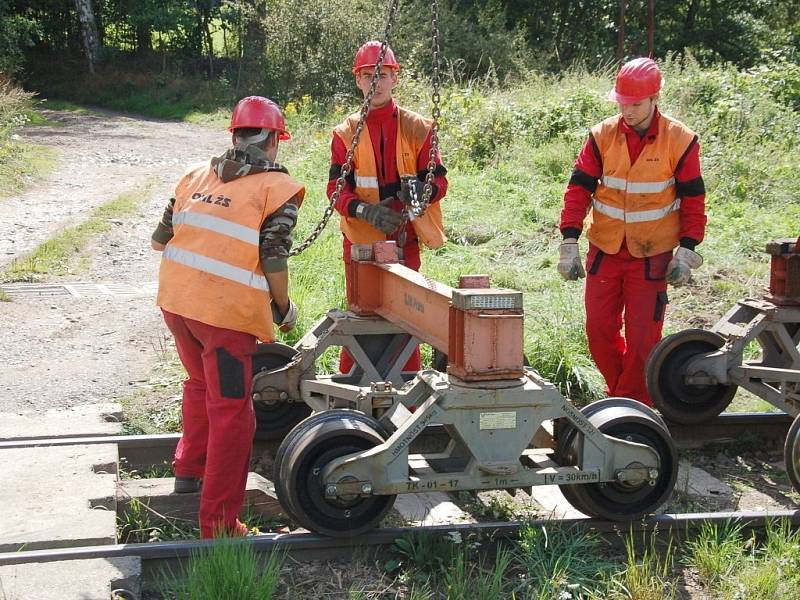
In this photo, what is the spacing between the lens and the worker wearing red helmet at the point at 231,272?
4.33 metres

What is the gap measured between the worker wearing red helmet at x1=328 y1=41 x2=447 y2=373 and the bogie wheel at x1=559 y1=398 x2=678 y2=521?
6.02ft

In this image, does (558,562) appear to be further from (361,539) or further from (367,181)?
(367,181)

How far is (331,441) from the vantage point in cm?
445

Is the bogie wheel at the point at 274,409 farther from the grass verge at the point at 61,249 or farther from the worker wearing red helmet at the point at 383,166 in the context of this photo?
the grass verge at the point at 61,249

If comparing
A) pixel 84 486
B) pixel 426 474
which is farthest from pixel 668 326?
pixel 84 486

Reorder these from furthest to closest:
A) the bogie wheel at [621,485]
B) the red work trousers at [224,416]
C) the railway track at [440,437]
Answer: the railway track at [440,437] < the bogie wheel at [621,485] < the red work trousers at [224,416]

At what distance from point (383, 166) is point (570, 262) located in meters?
1.28

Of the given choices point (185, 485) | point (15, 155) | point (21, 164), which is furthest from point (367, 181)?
point (15, 155)

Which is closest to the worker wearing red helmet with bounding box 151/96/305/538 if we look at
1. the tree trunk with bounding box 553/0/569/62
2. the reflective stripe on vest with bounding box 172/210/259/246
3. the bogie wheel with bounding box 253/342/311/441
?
the reflective stripe on vest with bounding box 172/210/259/246

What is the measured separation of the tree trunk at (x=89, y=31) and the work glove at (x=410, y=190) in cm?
2958

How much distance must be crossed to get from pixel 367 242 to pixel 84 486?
2262 mm

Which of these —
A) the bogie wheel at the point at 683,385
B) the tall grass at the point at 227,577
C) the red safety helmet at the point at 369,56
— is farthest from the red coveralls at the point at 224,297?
the bogie wheel at the point at 683,385

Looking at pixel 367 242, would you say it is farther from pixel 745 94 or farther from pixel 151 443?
pixel 745 94

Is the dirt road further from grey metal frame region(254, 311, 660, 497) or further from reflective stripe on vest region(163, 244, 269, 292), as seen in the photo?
grey metal frame region(254, 311, 660, 497)
